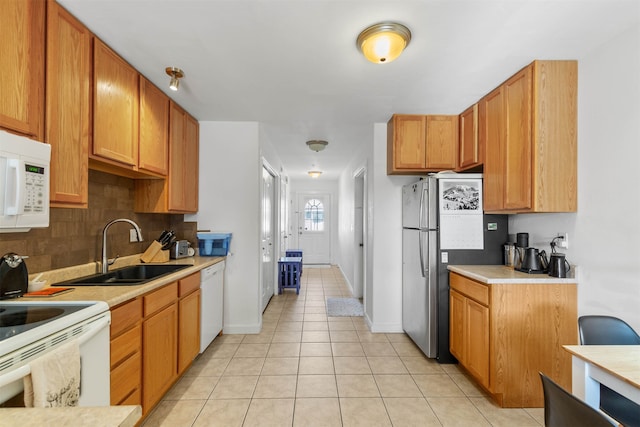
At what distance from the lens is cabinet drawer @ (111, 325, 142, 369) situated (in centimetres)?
162

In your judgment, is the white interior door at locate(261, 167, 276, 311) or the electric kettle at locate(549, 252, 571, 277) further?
the white interior door at locate(261, 167, 276, 311)

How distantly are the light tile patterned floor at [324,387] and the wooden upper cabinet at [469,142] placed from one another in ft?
6.49

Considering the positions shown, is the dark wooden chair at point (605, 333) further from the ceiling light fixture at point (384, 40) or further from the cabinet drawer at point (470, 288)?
the ceiling light fixture at point (384, 40)

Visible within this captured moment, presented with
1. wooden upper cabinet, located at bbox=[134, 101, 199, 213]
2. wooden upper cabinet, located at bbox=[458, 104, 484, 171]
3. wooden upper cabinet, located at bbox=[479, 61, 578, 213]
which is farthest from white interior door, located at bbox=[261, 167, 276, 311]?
wooden upper cabinet, located at bbox=[479, 61, 578, 213]

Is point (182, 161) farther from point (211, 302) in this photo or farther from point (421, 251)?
point (421, 251)

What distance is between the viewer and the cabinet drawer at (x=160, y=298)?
6.42 ft

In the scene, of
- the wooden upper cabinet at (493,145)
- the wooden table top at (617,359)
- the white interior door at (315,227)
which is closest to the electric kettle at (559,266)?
the wooden upper cabinet at (493,145)

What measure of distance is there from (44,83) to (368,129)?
3.07 metres

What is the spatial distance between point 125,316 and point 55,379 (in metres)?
0.60

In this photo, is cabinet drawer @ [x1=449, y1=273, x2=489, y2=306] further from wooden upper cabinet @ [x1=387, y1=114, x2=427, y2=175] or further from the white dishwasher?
the white dishwasher

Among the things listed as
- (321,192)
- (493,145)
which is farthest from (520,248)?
(321,192)

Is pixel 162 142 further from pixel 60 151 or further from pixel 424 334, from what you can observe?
pixel 424 334

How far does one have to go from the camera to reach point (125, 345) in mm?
1720

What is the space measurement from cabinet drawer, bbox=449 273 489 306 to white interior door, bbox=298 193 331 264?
5911 mm
